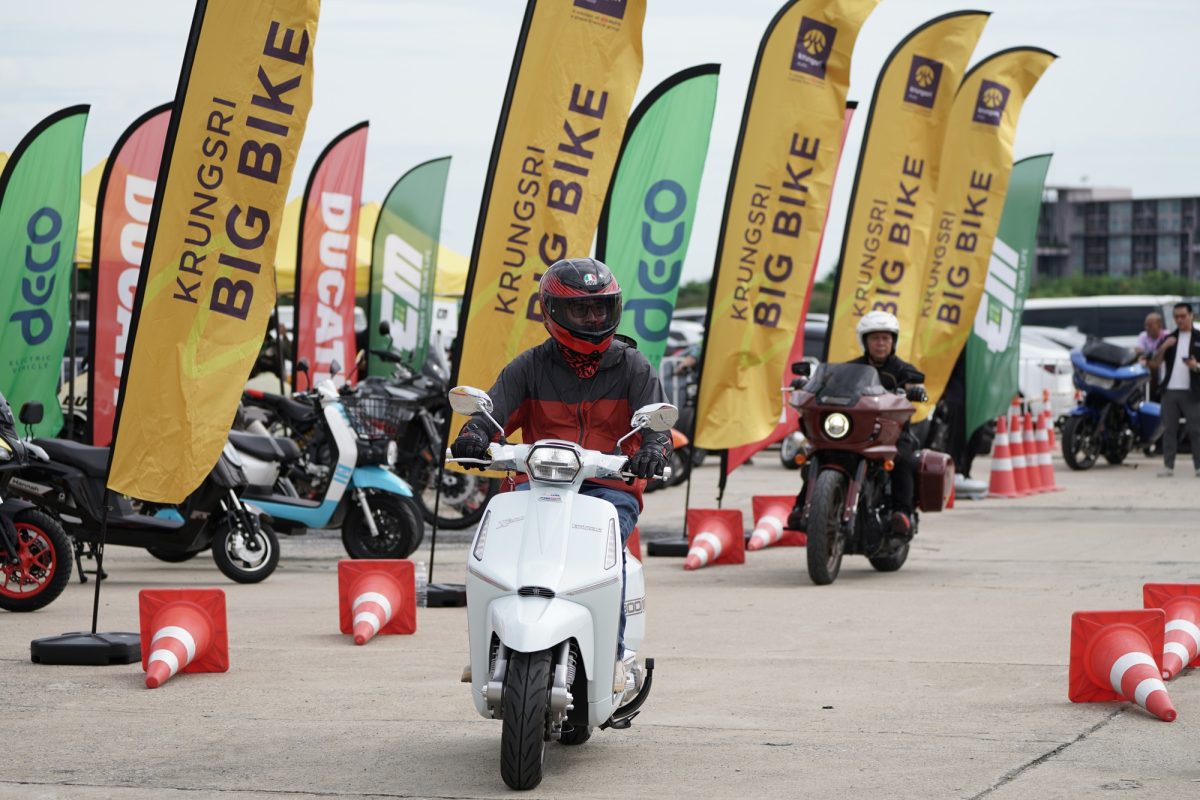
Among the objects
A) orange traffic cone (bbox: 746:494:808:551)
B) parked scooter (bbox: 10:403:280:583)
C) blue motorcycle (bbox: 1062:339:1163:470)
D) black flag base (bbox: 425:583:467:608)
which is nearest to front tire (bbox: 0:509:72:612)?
parked scooter (bbox: 10:403:280:583)

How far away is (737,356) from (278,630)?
497 cm

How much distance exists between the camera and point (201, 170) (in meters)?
8.45

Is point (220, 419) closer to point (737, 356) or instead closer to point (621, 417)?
point (621, 417)

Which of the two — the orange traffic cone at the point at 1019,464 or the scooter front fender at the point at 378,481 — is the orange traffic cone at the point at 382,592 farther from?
the orange traffic cone at the point at 1019,464

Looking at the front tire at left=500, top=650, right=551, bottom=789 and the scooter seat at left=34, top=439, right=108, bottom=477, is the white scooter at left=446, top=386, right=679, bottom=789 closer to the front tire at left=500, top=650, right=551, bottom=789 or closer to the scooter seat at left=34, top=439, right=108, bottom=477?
the front tire at left=500, top=650, right=551, bottom=789

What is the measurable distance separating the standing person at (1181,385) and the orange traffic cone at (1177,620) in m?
12.2

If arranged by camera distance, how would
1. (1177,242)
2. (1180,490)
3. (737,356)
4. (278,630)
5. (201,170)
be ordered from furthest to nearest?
1. (1177,242)
2. (1180,490)
3. (737,356)
4. (278,630)
5. (201,170)

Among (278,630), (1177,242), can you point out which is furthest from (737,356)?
(1177,242)

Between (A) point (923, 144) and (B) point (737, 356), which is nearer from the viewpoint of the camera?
(B) point (737, 356)

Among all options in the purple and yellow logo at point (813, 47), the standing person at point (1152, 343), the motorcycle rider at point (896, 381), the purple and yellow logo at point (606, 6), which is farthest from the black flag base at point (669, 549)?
the standing person at point (1152, 343)

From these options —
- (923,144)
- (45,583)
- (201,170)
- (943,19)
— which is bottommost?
(45,583)

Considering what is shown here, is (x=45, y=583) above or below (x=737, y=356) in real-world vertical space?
below

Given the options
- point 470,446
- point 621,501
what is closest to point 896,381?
point 621,501

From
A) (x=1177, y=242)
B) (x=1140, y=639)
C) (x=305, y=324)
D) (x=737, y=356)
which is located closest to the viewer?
(x=1140, y=639)
